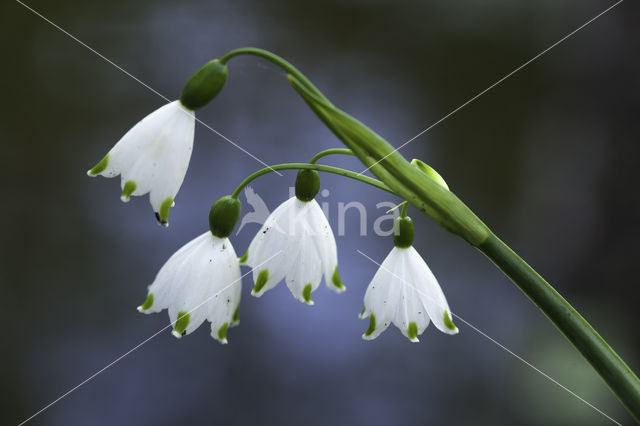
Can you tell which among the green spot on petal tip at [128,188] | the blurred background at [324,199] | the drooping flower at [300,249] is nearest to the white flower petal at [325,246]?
the drooping flower at [300,249]

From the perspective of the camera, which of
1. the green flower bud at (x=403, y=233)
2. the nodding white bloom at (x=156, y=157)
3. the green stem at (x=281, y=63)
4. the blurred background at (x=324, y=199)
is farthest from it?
the blurred background at (x=324, y=199)

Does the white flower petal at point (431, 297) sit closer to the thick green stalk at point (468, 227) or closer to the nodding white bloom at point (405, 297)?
the nodding white bloom at point (405, 297)

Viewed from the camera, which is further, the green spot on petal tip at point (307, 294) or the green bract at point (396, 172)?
the green spot on petal tip at point (307, 294)

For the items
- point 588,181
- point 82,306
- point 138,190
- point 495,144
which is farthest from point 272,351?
point 138,190

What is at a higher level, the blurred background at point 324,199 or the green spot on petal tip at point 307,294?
the green spot on petal tip at point 307,294

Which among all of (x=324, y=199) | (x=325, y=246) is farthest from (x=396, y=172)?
(x=324, y=199)

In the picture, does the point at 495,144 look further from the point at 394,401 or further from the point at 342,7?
the point at 394,401

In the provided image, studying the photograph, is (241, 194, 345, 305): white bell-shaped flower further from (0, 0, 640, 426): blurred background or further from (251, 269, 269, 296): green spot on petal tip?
(0, 0, 640, 426): blurred background

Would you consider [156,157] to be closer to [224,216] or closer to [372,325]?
[224,216]
